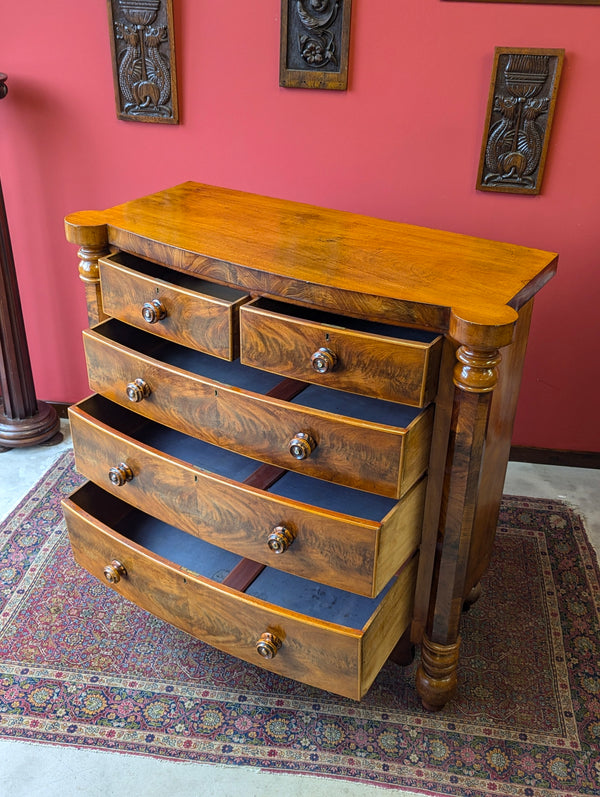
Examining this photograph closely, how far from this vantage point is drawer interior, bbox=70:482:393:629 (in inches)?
62.2

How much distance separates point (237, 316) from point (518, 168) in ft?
3.39

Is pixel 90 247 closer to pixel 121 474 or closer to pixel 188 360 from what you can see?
pixel 188 360

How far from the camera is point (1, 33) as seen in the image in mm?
2164

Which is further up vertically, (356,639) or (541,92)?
(541,92)

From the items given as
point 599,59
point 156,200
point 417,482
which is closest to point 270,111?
point 156,200

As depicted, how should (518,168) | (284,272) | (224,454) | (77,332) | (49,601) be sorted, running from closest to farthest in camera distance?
(284,272), (224,454), (49,601), (518,168), (77,332)

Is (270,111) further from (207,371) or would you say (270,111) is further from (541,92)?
(207,371)

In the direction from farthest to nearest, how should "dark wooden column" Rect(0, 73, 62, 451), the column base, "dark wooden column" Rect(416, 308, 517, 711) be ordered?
the column base → "dark wooden column" Rect(0, 73, 62, 451) → "dark wooden column" Rect(416, 308, 517, 711)

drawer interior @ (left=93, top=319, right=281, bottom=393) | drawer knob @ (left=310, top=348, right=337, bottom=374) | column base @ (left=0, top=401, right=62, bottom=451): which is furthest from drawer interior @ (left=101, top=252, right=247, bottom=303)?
column base @ (left=0, top=401, right=62, bottom=451)

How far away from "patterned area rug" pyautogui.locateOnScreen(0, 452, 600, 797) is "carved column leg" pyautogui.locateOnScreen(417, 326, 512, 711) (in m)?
0.11

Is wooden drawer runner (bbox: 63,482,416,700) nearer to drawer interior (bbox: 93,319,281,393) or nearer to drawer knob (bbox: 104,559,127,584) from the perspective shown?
drawer knob (bbox: 104,559,127,584)

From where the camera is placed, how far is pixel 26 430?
246 centimetres

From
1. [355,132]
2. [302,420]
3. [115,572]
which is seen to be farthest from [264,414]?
[355,132]

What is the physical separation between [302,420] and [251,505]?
7.9 inches
